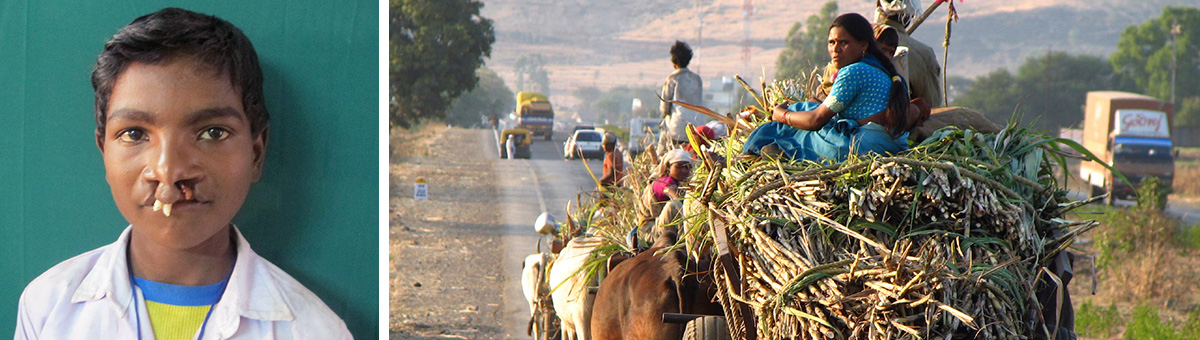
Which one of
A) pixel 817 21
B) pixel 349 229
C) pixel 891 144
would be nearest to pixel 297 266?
pixel 349 229

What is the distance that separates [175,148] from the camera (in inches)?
148

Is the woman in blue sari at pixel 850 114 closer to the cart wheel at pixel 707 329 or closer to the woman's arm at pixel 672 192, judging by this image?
the cart wheel at pixel 707 329

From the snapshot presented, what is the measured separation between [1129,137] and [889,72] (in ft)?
114

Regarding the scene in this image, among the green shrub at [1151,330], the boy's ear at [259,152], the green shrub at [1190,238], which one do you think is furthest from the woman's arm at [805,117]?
the green shrub at [1190,238]

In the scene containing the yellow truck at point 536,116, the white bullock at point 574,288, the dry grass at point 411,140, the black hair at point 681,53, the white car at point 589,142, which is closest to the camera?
the white bullock at point 574,288

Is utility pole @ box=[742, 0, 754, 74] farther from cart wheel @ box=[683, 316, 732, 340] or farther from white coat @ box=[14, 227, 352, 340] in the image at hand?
white coat @ box=[14, 227, 352, 340]

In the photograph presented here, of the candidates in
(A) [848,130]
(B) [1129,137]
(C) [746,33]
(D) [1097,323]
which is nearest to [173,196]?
(A) [848,130]

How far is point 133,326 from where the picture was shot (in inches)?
152

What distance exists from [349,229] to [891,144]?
2.20m

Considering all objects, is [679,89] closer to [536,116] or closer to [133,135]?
[133,135]

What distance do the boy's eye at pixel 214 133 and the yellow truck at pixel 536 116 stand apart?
97.1 feet

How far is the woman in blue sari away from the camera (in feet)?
13.4

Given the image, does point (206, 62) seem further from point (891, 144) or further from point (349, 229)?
point (891, 144)

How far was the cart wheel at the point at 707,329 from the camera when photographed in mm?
4492
